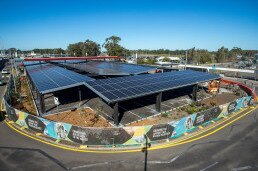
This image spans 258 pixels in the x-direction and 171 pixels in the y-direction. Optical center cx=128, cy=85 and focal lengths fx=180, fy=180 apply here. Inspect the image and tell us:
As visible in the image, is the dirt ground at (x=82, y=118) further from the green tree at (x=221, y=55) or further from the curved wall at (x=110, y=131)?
the green tree at (x=221, y=55)

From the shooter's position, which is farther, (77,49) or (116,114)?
(77,49)

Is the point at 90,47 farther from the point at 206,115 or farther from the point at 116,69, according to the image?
the point at 206,115

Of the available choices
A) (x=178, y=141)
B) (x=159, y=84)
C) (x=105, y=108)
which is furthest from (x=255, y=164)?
(x=105, y=108)

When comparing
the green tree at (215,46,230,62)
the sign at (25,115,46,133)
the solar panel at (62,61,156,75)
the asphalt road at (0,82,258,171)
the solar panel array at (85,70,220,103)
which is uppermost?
the green tree at (215,46,230,62)

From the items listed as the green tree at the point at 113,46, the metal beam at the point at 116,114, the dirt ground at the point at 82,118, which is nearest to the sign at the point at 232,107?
the metal beam at the point at 116,114

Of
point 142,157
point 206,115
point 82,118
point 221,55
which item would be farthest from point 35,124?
point 221,55

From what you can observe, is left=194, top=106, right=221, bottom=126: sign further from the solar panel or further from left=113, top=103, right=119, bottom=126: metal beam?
the solar panel

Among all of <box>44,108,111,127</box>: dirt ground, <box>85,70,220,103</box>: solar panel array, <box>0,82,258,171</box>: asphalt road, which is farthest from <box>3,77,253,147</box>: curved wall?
<box>85,70,220,103</box>: solar panel array
